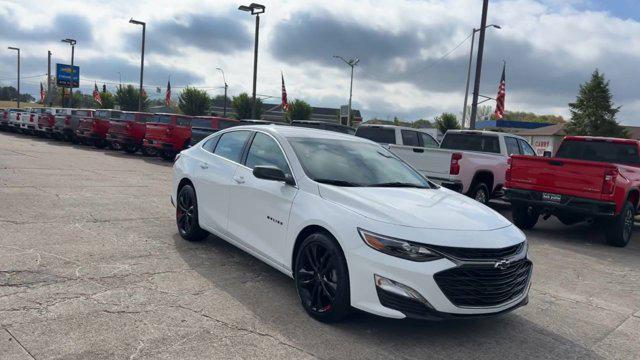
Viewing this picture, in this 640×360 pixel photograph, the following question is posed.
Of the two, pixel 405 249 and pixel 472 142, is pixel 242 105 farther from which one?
pixel 405 249

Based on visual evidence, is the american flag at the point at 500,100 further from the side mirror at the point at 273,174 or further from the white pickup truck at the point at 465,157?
the side mirror at the point at 273,174

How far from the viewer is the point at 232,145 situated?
19.9 ft

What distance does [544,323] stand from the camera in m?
4.70

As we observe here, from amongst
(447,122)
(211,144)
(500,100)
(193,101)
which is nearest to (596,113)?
(447,122)

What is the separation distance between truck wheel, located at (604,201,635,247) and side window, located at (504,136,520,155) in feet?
12.0

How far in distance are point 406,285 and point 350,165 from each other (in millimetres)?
1677

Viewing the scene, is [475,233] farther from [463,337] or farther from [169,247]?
[169,247]

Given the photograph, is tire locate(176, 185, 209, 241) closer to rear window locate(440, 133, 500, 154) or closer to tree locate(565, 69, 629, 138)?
rear window locate(440, 133, 500, 154)

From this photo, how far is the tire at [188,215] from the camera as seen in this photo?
251 inches

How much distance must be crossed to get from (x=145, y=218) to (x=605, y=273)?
6488 millimetres

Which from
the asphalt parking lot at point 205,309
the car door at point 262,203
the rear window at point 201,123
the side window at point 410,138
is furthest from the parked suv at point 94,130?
the car door at point 262,203

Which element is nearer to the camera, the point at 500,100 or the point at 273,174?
the point at 273,174

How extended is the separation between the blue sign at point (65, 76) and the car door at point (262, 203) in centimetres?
5004

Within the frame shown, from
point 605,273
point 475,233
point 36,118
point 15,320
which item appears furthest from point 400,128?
point 36,118
